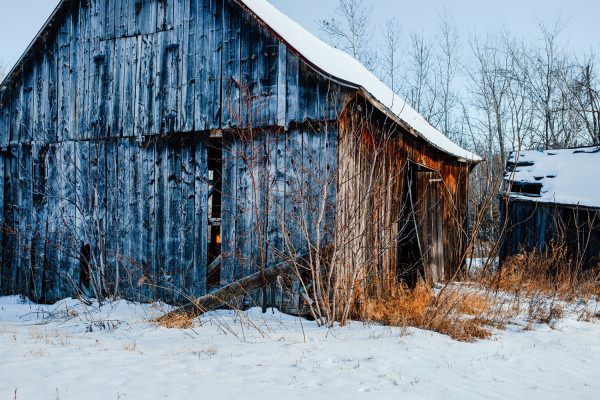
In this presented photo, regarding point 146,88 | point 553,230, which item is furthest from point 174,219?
point 553,230

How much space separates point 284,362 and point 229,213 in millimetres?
3059

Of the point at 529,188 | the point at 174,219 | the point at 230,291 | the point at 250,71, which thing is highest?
the point at 250,71

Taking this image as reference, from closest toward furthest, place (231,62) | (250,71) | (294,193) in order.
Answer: (294,193)
(250,71)
(231,62)

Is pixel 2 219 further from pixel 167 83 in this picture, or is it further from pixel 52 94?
pixel 167 83

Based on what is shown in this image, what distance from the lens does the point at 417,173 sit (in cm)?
934

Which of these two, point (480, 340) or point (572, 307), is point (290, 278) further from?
point (572, 307)

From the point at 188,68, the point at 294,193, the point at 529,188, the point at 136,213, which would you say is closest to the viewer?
the point at 294,193

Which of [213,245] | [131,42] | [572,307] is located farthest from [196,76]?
[572,307]

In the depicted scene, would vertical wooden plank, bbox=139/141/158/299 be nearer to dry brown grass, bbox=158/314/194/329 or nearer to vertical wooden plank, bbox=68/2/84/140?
dry brown grass, bbox=158/314/194/329

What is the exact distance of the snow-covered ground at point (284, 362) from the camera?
364 cm

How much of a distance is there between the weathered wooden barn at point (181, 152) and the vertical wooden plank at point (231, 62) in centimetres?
2

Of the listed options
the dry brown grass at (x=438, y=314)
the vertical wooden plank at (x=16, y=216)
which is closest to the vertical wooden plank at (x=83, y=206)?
the vertical wooden plank at (x=16, y=216)

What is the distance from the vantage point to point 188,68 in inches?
292

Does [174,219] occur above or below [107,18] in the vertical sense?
below
